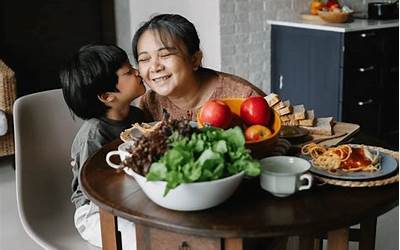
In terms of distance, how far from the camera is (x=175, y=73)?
2004 millimetres

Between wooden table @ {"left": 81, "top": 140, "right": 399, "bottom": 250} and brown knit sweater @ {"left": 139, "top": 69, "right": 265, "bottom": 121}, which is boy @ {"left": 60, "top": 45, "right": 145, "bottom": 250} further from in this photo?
wooden table @ {"left": 81, "top": 140, "right": 399, "bottom": 250}

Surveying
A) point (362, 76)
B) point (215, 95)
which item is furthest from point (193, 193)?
point (362, 76)

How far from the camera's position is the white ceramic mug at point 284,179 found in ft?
4.42

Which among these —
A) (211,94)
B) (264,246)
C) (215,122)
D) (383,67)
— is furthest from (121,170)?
(383,67)

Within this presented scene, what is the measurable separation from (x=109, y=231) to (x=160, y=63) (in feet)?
2.09

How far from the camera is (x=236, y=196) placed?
4.55 ft

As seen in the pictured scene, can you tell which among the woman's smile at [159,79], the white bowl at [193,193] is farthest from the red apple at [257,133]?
the woman's smile at [159,79]

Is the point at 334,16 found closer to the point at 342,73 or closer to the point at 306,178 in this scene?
the point at 342,73

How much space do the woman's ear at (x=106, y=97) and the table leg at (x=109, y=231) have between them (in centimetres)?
50

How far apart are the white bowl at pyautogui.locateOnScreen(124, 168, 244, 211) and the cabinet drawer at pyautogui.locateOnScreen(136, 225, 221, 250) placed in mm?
78

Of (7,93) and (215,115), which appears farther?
(7,93)

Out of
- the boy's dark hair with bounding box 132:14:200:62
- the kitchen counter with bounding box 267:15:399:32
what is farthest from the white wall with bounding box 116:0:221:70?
the boy's dark hair with bounding box 132:14:200:62

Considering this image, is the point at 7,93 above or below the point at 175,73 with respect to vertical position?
below

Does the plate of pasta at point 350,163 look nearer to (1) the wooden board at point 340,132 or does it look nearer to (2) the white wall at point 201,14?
(1) the wooden board at point 340,132
